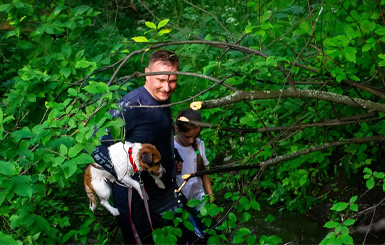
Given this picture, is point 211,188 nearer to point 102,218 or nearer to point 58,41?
point 102,218

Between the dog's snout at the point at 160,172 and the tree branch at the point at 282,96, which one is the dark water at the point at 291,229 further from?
the tree branch at the point at 282,96

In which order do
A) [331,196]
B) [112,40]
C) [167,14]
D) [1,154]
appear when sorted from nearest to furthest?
[1,154], [331,196], [112,40], [167,14]

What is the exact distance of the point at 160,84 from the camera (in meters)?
3.51

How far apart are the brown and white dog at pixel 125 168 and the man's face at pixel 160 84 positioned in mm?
412

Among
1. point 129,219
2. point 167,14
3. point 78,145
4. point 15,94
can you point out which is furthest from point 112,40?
point 78,145

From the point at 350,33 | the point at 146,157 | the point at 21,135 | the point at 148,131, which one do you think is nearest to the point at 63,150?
the point at 21,135

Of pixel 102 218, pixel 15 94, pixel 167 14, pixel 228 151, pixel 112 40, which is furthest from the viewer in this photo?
pixel 167 14

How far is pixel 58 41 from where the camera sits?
433 cm

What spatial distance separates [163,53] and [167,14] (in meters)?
7.46

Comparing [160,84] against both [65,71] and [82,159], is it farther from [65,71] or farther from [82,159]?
[82,159]

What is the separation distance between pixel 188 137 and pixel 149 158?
39.5 inches

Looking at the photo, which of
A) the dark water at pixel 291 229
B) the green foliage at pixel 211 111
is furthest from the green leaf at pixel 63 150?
the dark water at pixel 291 229

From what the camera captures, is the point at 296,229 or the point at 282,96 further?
the point at 296,229

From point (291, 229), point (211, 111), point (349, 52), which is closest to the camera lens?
point (349, 52)
